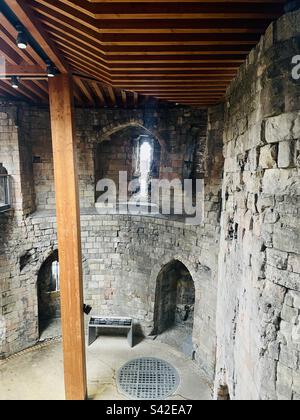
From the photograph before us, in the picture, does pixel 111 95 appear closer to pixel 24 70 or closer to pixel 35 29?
pixel 24 70

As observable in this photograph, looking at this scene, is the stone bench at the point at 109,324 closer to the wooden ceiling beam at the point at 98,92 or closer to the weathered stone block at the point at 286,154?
the wooden ceiling beam at the point at 98,92

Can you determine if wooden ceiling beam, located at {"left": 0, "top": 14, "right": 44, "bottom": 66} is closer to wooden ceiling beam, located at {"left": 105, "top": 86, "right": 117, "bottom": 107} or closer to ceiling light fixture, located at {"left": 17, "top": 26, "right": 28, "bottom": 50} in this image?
ceiling light fixture, located at {"left": 17, "top": 26, "right": 28, "bottom": 50}

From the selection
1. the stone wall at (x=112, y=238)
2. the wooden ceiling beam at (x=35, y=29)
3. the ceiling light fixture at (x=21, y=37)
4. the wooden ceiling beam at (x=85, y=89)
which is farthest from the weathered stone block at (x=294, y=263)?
the wooden ceiling beam at (x=85, y=89)

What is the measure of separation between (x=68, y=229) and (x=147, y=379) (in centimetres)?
341

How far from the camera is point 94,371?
19.1ft

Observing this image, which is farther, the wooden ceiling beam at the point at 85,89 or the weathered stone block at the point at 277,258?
the wooden ceiling beam at the point at 85,89

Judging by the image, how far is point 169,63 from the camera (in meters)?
3.07

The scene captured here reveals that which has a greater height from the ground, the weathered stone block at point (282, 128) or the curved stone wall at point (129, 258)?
the weathered stone block at point (282, 128)

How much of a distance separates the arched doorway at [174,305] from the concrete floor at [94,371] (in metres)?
0.42

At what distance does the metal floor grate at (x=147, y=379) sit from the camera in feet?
17.0

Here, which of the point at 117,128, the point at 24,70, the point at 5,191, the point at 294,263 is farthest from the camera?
the point at 117,128

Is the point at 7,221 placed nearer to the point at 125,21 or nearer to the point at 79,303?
the point at 79,303

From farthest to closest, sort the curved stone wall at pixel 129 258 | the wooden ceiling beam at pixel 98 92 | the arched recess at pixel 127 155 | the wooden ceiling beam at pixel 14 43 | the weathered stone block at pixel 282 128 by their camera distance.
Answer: the arched recess at pixel 127 155, the curved stone wall at pixel 129 258, the wooden ceiling beam at pixel 98 92, the wooden ceiling beam at pixel 14 43, the weathered stone block at pixel 282 128

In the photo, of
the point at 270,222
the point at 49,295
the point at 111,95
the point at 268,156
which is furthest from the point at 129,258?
the point at 268,156
